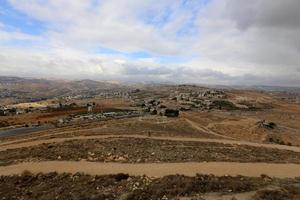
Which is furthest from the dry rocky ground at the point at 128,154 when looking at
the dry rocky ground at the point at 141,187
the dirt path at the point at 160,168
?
the dry rocky ground at the point at 141,187

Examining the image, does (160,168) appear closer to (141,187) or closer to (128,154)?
Answer: (128,154)

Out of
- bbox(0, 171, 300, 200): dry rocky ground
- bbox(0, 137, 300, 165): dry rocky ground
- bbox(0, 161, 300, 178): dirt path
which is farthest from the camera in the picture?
bbox(0, 137, 300, 165): dry rocky ground

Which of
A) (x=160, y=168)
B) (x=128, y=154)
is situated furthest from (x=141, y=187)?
(x=128, y=154)

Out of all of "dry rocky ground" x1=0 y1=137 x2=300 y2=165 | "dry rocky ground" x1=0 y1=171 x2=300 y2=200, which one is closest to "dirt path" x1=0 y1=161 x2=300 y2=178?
"dry rocky ground" x1=0 y1=137 x2=300 y2=165

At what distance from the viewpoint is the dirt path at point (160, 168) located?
30.6 metres

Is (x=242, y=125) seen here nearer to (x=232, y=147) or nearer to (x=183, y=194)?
(x=232, y=147)

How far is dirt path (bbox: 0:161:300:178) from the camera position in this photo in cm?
3062

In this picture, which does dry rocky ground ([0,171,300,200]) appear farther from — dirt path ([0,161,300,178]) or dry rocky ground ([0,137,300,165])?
dry rocky ground ([0,137,300,165])

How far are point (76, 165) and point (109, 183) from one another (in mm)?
8022

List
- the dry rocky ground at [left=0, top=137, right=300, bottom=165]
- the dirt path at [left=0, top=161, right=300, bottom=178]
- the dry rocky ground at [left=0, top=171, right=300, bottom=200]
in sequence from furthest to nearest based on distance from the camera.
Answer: the dry rocky ground at [left=0, top=137, right=300, bottom=165] < the dirt path at [left=0, top=161, right=300, bottom=178] < the dry rocky ground at [left=0, top=171, right=300, bottom=200]

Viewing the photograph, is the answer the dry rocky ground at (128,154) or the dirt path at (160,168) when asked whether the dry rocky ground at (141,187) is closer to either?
the dirt path at (160,168)

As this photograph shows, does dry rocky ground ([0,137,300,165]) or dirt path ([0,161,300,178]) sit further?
dry rocky ground ([0,137,300,165])

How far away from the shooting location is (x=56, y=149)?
40969mm

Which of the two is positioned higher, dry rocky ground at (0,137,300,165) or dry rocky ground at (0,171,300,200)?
dry rocky ground at (0,171,300,200)
